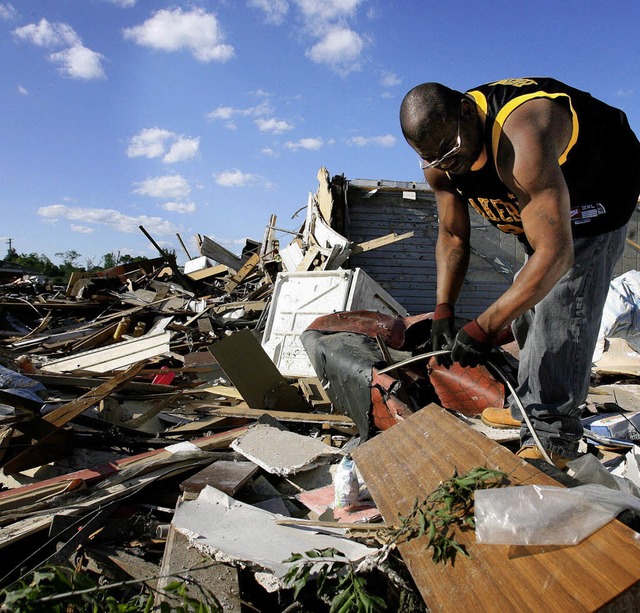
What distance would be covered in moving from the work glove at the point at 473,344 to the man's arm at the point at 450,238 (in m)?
0.62

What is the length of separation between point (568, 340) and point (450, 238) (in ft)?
3.19

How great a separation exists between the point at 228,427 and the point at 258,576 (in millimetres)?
2106

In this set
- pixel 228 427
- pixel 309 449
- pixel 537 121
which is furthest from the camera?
pixel 228 427

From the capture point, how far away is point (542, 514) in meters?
1.26

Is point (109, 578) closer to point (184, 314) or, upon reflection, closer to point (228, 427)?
point (228, 427)

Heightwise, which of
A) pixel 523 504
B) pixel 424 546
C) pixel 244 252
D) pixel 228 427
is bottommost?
pixel 228 427

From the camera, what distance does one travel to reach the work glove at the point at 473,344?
223 centimetres

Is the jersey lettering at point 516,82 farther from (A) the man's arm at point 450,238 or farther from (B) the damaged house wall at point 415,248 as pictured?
(B) the damaged house wall at point 415,248

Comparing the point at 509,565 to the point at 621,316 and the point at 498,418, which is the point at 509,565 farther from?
the point at 621,316

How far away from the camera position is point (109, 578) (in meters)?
1.84

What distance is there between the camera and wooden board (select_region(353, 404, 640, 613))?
3.67 feet

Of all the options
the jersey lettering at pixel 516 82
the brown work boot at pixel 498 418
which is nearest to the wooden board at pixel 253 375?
the brown work boot at pixel 498 418

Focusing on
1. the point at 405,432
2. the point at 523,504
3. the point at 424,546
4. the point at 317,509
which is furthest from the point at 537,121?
the point at 317,509

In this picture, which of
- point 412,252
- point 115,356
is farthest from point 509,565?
point 412,252
